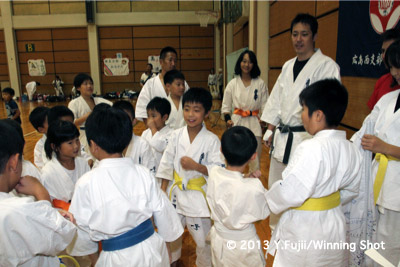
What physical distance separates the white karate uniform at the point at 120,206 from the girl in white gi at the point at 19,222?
11 cm

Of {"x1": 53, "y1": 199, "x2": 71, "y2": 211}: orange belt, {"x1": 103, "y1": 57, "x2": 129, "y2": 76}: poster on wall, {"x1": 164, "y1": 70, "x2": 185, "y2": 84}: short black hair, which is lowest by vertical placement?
{"x1": 53, "y1": 199, "x2": 71, "y2": 211}: orange belt

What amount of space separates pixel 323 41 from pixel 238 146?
2.49 m

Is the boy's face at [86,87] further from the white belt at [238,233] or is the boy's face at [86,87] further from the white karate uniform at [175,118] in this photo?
the white belt at [238,233]

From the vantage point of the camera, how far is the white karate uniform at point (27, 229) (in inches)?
40.6

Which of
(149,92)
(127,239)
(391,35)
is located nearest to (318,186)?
(127,239)

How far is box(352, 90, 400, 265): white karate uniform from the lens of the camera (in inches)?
64.3

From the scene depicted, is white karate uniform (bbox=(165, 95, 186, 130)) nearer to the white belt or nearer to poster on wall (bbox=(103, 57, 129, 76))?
the white belt

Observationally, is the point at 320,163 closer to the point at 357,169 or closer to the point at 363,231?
the point at 357,169

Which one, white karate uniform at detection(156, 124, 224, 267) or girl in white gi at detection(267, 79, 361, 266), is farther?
white karate uniform at detection(156, 124, 224, 267)

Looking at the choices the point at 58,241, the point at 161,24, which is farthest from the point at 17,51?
the point at 58,241

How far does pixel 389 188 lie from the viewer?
5.45 feet

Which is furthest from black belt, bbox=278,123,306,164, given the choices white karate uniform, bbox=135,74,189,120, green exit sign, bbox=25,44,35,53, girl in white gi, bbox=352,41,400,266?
green exit sign, bbox=25,44,35,53

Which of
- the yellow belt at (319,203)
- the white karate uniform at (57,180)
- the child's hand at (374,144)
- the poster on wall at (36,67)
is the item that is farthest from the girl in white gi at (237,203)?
the poster on wall at (36,67)

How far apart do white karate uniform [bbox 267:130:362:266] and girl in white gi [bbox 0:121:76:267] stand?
100cm
